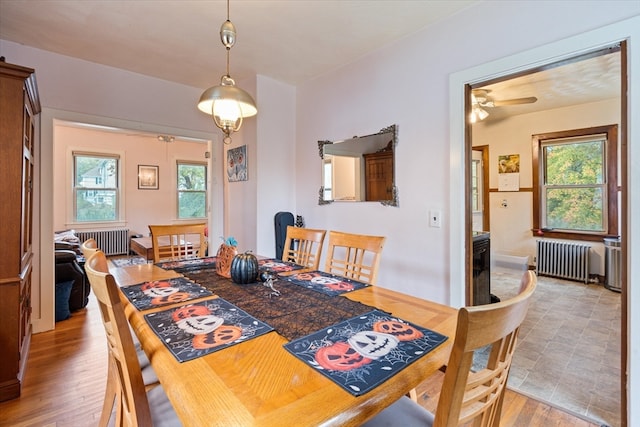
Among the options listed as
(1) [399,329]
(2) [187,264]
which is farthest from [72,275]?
(1) [399,329]

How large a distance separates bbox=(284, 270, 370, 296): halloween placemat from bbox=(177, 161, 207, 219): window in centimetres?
629

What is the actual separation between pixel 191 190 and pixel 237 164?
4249mm

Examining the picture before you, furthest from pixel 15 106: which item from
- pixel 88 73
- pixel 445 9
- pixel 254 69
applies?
pixel 445 9

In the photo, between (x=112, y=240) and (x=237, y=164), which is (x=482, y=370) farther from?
(x=112, y=240)

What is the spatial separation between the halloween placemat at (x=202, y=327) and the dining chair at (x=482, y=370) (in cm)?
64

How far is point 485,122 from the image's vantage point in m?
5.24

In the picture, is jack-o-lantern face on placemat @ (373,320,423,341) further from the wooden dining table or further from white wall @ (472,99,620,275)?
white wall @ (472,99,620,275)

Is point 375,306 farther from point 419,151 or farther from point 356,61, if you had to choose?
point 356,61

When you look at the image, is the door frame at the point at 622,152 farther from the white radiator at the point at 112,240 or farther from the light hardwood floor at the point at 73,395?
the white radiator at the point at 112,240

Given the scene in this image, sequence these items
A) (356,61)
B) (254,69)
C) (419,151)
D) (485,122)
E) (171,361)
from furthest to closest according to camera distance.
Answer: (485,122), (254,69), (356,61), (419,151), (171,361)

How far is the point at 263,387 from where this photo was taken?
2.44 ft

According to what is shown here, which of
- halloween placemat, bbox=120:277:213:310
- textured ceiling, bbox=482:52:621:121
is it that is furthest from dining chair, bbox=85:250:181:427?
textured ceiling, bbox=482:52:621:121

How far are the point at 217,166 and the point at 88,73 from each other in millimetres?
1544

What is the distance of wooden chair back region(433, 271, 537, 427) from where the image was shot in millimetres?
560
